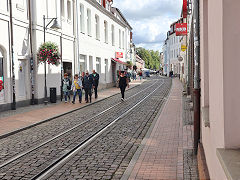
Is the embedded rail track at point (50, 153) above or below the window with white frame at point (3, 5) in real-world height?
below

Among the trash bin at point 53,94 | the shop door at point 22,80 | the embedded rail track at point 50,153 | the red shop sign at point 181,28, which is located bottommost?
the embedded rail track at point 50,153

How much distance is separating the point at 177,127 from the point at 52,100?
32.8 feet

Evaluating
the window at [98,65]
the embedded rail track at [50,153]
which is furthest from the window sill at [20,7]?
the window at [98,65]

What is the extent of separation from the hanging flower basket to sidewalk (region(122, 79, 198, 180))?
8.65 meters

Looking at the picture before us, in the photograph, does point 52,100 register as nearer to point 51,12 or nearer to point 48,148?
point 51,12

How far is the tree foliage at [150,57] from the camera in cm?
13162

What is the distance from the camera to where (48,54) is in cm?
1627

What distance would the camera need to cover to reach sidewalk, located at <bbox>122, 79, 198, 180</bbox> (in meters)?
5.04

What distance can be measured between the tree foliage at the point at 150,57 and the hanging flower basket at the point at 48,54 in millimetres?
112043

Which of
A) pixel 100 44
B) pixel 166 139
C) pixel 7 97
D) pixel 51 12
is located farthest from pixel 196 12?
pixel 100 44

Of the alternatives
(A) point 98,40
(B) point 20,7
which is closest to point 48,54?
(B) point 20,7

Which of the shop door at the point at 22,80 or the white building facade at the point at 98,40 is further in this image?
the white building facade at the point at 98,40

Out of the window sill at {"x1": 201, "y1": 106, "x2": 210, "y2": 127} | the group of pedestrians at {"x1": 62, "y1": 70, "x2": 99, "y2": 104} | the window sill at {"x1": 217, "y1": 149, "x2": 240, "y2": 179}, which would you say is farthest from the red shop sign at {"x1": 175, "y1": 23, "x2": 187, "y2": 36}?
the window sill at {"x1": 217, "y1": 149, "x2": 240, "y2": 179}

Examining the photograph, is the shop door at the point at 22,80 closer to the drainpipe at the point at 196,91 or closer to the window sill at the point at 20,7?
the window sill at the point at 20,7
